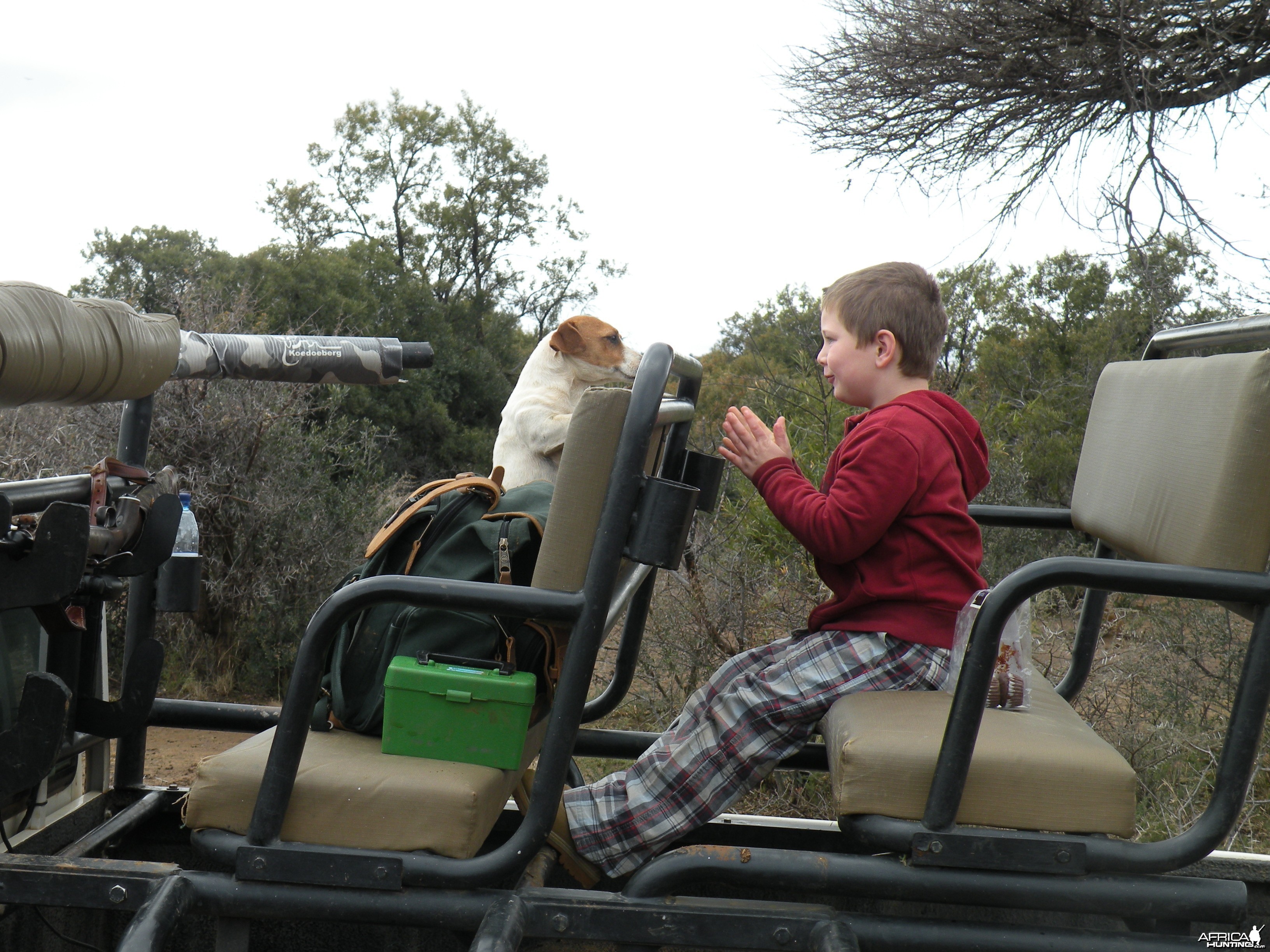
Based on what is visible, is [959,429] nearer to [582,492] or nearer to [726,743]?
[726,743]

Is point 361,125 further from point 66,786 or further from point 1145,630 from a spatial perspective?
point 66,786

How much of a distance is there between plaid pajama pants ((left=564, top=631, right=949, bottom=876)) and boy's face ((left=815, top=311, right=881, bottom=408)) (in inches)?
20.3

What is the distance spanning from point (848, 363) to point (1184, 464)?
0.66 metres

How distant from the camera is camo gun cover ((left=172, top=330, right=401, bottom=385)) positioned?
218cm

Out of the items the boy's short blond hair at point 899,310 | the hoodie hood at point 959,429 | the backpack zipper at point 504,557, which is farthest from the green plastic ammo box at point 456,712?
the boy's short blond hair at point 899,310

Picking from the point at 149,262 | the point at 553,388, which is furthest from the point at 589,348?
the point at 149,262

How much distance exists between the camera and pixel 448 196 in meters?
14.6

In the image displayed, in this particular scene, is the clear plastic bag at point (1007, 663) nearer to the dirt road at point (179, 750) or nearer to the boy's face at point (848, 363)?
the boy's face at point (848, 363)

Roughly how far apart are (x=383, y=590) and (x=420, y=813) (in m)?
0.34

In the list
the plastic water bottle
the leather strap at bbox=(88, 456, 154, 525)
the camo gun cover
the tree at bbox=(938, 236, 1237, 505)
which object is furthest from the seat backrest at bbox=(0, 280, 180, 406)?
the tree at bbox=(938, 236, 1237, 505)

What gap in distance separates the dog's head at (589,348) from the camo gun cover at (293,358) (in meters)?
0.95

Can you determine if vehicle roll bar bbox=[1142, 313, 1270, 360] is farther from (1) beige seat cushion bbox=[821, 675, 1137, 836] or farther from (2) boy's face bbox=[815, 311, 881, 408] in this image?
(1) beige seat cushion bbox=[821, 675, 1137, 836]

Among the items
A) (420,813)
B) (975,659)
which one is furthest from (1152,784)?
(420,813)

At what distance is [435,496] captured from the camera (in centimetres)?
182
